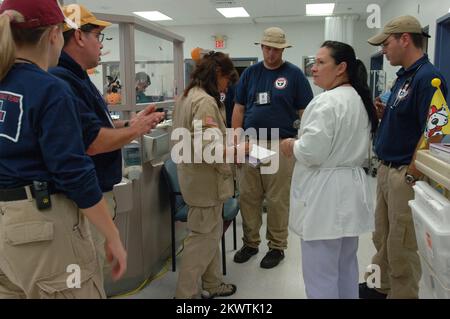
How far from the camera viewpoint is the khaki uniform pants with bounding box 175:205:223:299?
85.0 inches

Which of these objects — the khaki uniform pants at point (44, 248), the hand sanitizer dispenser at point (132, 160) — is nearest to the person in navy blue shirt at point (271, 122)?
the hand sanitizer dispenser at point (132, 160)

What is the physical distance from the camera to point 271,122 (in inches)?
114

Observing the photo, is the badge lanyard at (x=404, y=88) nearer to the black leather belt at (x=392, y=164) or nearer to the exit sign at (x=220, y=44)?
the black leather belt at (x=392, y=164)

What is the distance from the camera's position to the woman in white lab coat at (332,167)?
1.66 metres

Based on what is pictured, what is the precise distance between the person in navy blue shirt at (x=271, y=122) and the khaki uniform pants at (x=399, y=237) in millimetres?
839

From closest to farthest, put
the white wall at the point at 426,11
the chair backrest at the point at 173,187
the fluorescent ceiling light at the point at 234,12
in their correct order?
the chair backrest at the point at 173,187 → the white wall at the point at 426,11 → the fluorescent ceiling light at the point at 234,12

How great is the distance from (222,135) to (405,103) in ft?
3.09

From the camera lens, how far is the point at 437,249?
126 cm

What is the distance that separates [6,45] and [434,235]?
1369mm

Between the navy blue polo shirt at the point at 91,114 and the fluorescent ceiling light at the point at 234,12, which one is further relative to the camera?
the fluorescent ceiling light at the point at 234,12

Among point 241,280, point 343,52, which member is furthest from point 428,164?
point 241,280

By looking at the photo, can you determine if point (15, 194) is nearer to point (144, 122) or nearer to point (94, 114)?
point (94, 114)

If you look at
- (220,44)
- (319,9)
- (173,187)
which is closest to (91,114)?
(173,187)

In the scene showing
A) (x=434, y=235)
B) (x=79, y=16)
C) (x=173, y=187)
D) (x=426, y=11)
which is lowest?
(x=173, y=187)
